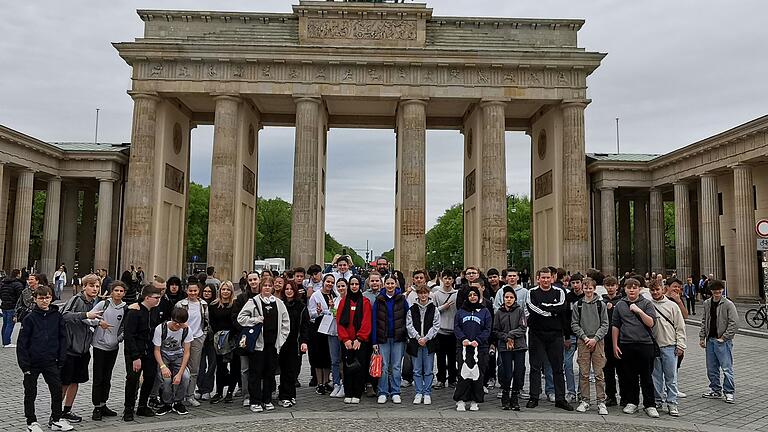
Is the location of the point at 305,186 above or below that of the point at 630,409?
above

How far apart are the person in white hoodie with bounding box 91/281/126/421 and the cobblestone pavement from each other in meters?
0.39

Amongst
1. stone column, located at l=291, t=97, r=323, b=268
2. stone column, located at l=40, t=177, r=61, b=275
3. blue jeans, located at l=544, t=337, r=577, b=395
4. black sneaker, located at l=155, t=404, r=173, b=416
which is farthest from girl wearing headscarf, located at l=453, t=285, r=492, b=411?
stone column, located at l=40, t=177, r=61, b=275

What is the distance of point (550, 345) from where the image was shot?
29.4 feet

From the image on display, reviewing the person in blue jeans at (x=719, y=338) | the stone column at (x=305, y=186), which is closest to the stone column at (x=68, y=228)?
the stone column at (x=305, y=186)

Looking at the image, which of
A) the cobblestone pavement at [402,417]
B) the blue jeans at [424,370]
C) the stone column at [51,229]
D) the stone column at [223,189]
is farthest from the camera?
the stone column at [51,229]

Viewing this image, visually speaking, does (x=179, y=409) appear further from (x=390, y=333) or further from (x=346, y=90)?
(x=346, y=90)

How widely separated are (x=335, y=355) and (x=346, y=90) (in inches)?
1028

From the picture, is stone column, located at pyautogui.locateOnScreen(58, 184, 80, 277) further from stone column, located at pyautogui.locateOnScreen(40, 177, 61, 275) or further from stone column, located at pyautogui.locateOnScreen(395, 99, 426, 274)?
stone column, located at pyautogui.locateOnScreen(395, 99, 426, 274)

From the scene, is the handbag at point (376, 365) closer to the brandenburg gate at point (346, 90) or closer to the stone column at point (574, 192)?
the brandenburg gate at point (346, 90)

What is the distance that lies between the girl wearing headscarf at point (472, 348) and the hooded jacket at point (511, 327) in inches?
6.3

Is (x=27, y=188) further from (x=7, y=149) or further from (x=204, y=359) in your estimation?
(x=204, y=359)

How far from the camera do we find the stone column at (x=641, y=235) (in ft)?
144

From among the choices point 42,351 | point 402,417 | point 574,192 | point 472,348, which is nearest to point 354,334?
point 402,417

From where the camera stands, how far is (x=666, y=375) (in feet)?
29.3
